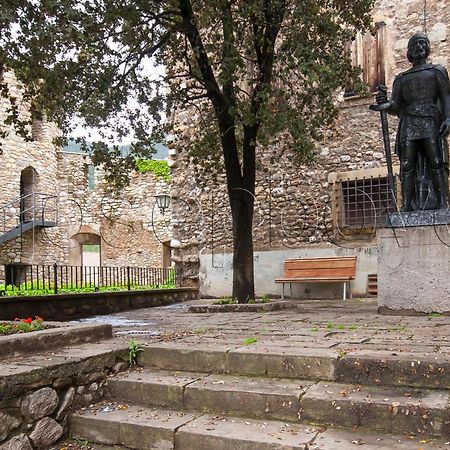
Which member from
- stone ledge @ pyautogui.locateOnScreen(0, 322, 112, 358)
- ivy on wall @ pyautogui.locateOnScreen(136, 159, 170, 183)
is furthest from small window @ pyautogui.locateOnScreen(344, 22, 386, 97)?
stone ledge @ pyautogui.locateOnScreen(0, 322, 112, 358)

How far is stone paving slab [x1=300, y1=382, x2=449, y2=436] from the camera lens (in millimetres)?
2570

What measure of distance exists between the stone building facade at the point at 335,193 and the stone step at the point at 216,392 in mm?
7028

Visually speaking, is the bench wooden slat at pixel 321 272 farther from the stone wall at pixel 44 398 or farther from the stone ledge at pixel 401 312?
the stone wall at pixel 44 398

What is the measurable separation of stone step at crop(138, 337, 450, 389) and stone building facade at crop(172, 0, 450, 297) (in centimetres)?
677

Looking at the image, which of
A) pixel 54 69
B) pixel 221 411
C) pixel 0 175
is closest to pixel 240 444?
pixel 221 411

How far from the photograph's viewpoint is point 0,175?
1697cm

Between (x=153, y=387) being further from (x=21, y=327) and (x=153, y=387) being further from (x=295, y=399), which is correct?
(x=21, y=327)

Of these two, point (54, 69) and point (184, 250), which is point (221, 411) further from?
point (184, 250)

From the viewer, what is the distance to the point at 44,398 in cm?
298

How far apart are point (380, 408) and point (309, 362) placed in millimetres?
596

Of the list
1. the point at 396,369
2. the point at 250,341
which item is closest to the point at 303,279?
the point at 250,341

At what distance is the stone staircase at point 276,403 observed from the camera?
8.55 feet

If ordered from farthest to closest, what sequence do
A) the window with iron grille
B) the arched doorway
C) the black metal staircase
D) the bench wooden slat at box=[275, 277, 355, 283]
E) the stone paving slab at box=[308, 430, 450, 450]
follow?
the arched doorway, the black metal staircase, the window with iron grille, the bench wooden slat at box=[275, 277, 355, 283], the stone paving slab at box=[308, 430, 450, 450]

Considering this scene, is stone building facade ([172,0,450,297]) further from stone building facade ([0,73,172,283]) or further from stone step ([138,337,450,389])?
stone step ([138,337,450,389])
